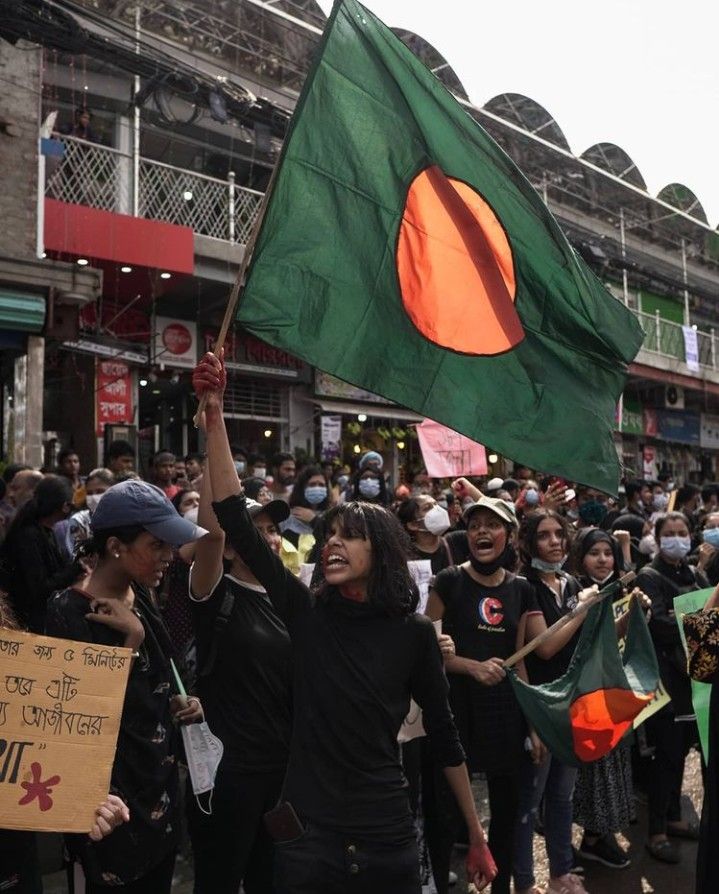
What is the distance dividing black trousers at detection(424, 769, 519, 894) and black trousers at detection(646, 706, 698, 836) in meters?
1.36

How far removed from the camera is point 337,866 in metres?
2.24

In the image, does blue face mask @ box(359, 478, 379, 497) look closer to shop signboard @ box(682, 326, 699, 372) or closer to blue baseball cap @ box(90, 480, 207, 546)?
blue baseball cap @ box(90, 480, 207, 546)

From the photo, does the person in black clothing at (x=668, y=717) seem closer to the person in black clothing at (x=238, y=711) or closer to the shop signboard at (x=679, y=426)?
the person in black clothing at (x=238, y=711)

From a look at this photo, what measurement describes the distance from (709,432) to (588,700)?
84.4ft

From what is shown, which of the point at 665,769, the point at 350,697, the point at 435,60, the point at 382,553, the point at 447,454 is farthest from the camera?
the point at 435,60

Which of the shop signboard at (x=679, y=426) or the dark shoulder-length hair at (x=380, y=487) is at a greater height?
the shop signboard at (x=679, y=426)

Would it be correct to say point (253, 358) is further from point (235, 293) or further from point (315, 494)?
point (235, 293)

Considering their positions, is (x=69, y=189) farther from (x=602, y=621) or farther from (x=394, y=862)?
(x=394, y=862)

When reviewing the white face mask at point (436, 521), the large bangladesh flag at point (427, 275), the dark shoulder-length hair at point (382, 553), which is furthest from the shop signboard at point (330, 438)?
the dark shoulder-length hair at point (382, 553)

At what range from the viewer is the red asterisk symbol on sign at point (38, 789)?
6.27ft

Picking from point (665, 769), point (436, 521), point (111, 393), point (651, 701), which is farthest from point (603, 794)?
point (111, 393)

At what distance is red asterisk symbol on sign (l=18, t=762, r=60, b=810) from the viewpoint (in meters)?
1.91

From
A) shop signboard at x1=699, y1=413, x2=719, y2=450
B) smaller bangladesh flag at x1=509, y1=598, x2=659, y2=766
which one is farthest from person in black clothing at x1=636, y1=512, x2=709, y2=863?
shop signboard at x1=699, y1=413, x2=719, y2=450

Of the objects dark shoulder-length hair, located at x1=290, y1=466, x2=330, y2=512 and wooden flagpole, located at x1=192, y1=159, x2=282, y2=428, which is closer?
wooden flagpole, located at x1=192, y1=159, x2=282, y2=428
